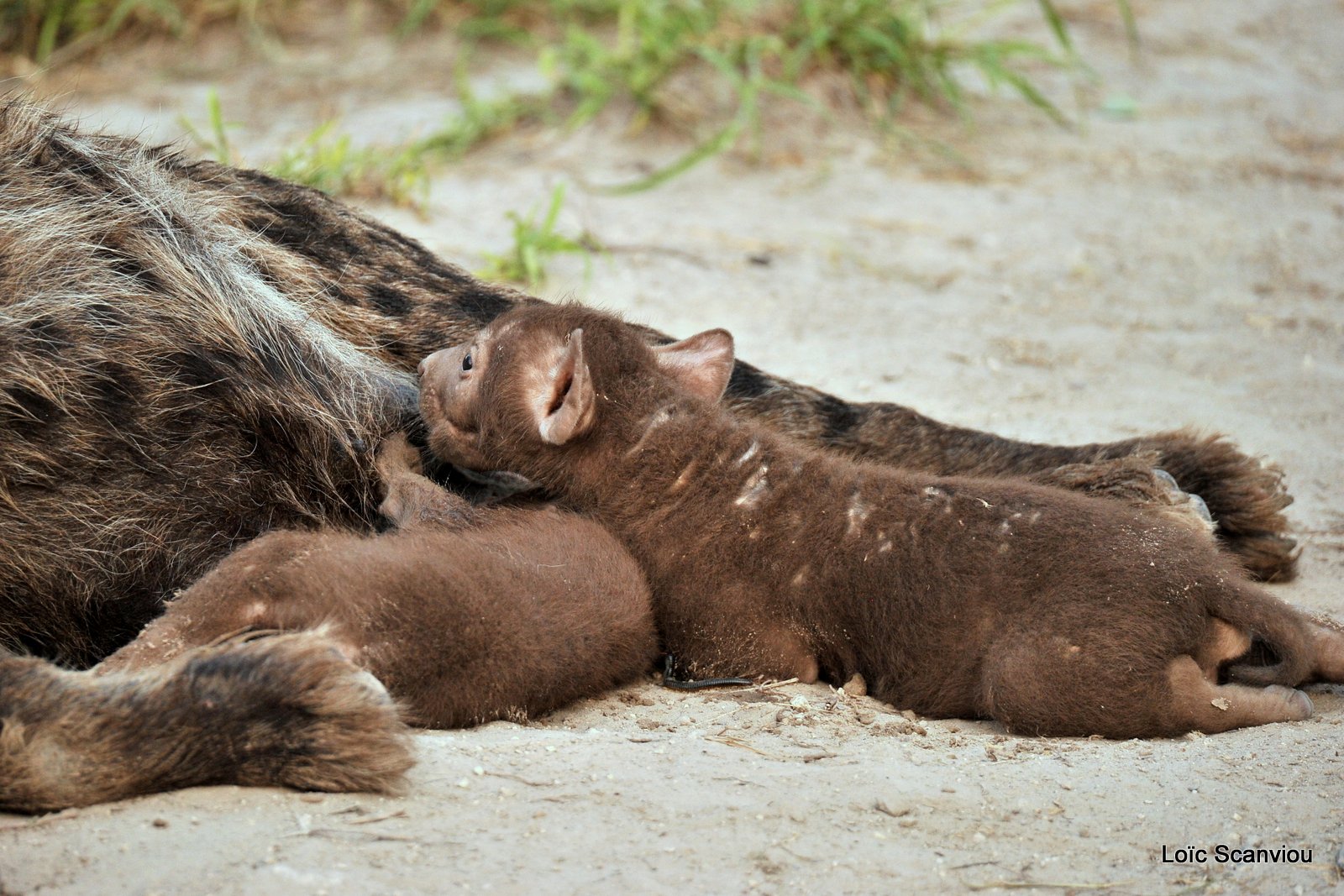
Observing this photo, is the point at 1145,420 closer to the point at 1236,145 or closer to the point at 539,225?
the point at 539,225

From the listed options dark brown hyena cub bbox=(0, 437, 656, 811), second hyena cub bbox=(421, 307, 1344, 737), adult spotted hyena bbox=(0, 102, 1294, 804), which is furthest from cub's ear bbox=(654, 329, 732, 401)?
dark brown hyena cub bbox=(0, 437, 656, 811)

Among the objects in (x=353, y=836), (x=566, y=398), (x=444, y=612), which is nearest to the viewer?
(x=353, y=836)

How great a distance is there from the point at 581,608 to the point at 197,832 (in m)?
0.94

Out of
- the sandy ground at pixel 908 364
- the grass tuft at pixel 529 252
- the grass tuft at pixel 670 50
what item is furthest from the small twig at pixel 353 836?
the grass tuft at pixel 670 50

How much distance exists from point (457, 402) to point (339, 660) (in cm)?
98

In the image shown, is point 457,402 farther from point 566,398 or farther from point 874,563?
point 874,563

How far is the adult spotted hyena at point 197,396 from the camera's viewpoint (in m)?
3.11

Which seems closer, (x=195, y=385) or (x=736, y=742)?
(x=736, y=742)

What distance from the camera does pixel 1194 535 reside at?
10.8ft

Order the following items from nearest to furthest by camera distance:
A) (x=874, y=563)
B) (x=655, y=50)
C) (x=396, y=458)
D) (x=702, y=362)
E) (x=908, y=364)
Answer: (x=874, y=563)
(x=396, y=458)
(x=702, y=362)
(x=908, y=364)
(x=655, y=50)

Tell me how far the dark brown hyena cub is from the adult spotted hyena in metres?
0.04

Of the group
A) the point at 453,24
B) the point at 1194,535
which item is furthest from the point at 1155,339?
the point at 453,24

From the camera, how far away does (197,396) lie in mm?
3297

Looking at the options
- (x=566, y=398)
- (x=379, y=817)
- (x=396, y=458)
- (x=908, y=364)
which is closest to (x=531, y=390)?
(x=566, y=398)
